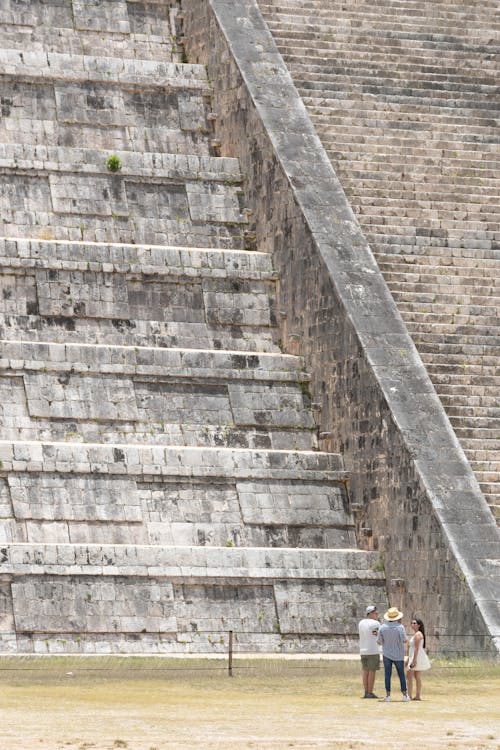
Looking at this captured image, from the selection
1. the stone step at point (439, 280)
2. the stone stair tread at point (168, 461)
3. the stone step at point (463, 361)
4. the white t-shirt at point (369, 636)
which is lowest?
the white t-shirt at point (369, 636)

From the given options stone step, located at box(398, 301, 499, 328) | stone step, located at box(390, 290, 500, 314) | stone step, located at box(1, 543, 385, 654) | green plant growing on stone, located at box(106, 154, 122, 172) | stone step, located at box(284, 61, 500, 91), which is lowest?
stone step, located at box(1, 543, 385, 654)

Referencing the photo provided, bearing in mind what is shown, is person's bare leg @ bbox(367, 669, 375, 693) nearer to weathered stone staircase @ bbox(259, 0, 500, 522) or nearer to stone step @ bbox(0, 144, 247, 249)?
weathered stone staircase @ bbox(259, 0, 500, 522)

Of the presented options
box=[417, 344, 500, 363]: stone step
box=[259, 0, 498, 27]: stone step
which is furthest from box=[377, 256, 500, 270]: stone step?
box=[259, 0, 498, 27]: stone step

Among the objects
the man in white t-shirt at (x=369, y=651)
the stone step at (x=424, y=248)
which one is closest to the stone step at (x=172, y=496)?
the stone step at (x=424, y=248)

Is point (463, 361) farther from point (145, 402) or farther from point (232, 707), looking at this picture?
point (232, 707)

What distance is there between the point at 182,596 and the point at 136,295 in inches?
192

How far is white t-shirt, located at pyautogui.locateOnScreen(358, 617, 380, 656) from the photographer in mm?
17875

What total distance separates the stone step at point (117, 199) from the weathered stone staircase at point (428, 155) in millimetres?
1910

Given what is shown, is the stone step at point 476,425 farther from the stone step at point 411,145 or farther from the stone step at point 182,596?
the stone step at point 411,145

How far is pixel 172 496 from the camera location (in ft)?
73.5

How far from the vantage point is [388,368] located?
901 inches

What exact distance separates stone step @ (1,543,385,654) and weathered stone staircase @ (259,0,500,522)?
2386 mm

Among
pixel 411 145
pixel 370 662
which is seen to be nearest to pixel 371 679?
pixel 370 662

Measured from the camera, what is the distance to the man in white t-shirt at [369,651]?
17.6 m
